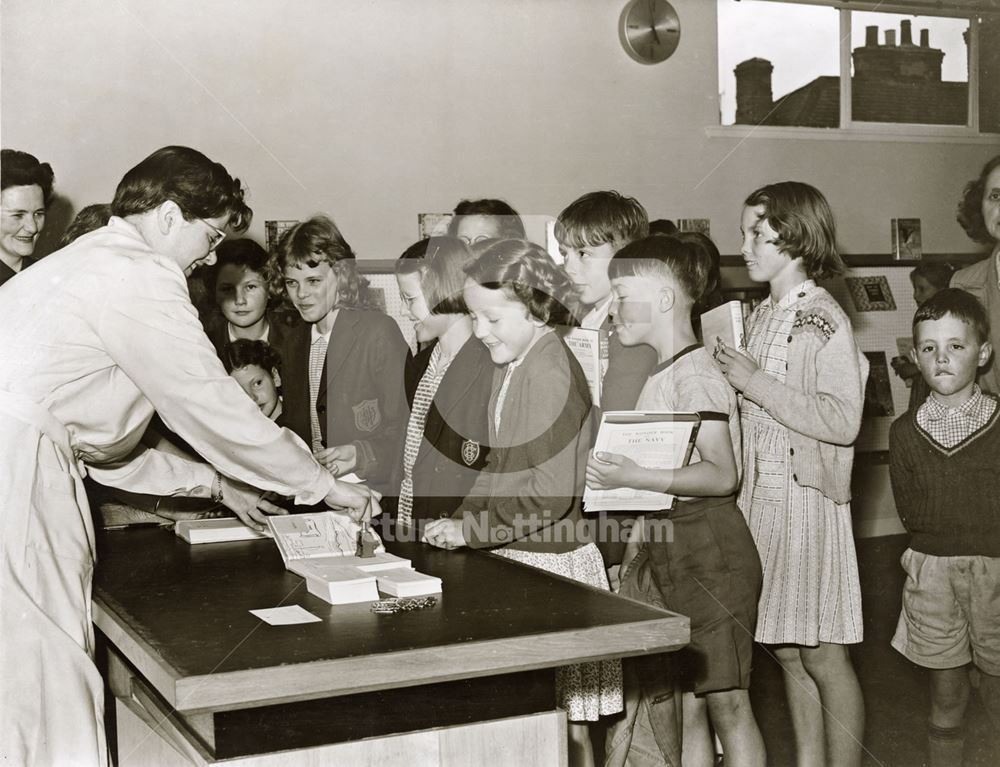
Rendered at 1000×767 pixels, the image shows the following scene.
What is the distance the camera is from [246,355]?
3.45 metres

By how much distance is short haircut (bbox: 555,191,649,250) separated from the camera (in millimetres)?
2795

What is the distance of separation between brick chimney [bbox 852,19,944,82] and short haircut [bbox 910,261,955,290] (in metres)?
1.22

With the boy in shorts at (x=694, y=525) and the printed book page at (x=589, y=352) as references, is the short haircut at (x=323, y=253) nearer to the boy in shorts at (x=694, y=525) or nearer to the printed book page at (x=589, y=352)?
the printed book page at (x=589, y=352)

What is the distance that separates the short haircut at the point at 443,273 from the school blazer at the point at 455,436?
0.63 ft

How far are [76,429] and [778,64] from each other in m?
4.60

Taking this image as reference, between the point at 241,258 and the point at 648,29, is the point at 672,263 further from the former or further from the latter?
the point at 648,29

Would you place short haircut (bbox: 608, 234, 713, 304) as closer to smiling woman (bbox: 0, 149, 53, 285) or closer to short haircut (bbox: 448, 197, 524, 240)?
short haircut (bbox: 448, 197, 524, 240)

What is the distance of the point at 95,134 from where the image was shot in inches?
175

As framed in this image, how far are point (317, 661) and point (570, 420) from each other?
936 mm

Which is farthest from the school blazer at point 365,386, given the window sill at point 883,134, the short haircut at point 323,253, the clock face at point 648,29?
the window sill at point 883,134

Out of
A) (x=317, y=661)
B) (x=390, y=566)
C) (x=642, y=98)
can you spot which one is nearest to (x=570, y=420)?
(x=390, y=566)

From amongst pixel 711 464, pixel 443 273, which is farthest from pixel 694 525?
pixel 443 273

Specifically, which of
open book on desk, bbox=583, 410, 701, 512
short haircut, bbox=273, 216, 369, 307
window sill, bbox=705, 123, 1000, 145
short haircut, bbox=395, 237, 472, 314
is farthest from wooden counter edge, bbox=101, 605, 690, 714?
window sill, bbox=705, 123, 1000, 145

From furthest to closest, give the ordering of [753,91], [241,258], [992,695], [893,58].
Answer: [893,58] → [753,91] → [241,258] → [992,695]
